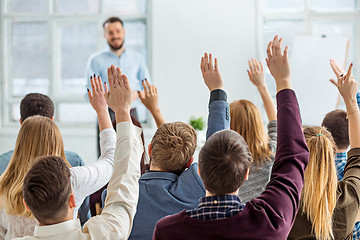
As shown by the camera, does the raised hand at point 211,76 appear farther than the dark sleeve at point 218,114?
Yes

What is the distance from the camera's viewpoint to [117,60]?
5.25 m

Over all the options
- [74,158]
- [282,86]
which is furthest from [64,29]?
[282,86]

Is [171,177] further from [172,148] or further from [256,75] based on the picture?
[256,75]

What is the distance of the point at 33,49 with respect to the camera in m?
6.21

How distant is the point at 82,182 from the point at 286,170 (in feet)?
2.86

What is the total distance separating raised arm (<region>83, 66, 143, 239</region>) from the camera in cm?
139

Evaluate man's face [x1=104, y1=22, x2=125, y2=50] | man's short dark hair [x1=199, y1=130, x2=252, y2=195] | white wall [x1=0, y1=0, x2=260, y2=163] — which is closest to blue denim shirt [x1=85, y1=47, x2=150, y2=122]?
man's face [x1=104, y1=22, x2=125, y2=50]

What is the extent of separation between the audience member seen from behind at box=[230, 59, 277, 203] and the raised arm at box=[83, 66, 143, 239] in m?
0.93

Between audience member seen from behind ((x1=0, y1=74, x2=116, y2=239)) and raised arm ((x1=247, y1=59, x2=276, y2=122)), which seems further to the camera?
raised arm ((x1=247, y1=59, x2=276, y2=122))

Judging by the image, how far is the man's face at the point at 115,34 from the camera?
5.05 m

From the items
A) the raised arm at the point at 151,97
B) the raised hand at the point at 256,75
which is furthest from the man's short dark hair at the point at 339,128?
the raised arm at the point at 151,97

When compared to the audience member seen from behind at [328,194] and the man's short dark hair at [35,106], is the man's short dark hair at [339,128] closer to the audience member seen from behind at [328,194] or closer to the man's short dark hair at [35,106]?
the audience member seen from behind at [328,194]

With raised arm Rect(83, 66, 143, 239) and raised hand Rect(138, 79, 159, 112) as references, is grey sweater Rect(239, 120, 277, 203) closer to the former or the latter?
raised hand Rect(138, 79, 159, 112)

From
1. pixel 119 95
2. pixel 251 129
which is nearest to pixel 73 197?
pixel 119 95
